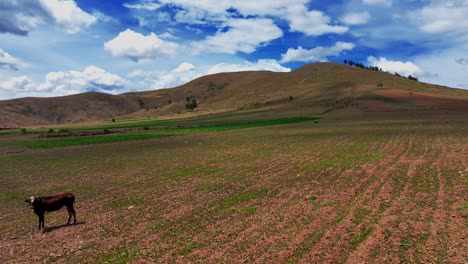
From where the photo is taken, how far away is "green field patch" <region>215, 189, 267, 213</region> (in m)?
15.3

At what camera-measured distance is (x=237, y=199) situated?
1666cm

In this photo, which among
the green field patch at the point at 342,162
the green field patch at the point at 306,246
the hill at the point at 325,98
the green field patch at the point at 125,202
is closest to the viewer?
the green field patch at the point at 306,246

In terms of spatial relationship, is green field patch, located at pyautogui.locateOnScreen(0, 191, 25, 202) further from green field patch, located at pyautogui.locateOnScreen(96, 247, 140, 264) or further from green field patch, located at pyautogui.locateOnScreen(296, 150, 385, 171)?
green field patch, located at pyautogui.locateOnScreen(296, 150, 385, 171)

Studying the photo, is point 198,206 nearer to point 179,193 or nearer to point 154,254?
point 179,193

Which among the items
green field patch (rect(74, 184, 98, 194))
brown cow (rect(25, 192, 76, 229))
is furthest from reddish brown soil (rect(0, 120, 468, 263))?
brown cow (rect(25, 192, 76, 229))

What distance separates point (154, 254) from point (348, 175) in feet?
45.4

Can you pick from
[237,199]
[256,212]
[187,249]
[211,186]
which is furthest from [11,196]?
[256,212]

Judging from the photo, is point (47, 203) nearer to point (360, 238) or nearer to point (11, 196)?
point (11, 196)

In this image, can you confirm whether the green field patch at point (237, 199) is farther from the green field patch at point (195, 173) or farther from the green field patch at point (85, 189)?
the green field patch at point (85, 189)

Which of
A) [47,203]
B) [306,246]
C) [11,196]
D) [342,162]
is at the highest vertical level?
[47,203]

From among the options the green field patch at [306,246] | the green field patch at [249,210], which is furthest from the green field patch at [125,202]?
the green field patch at [306,246]

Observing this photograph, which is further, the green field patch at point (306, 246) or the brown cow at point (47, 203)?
the brown cow at point (47, 203)

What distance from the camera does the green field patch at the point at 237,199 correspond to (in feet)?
50.2

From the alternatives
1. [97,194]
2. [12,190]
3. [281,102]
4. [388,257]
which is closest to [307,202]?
[388,257]
